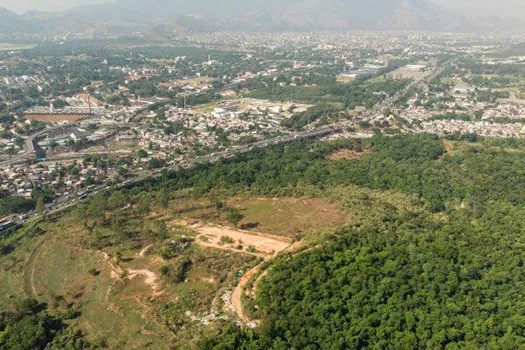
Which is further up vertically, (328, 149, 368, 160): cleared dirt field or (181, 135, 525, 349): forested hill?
(181, 135, 525, 349): forested hill

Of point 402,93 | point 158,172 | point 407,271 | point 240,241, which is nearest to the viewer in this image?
point 407,271

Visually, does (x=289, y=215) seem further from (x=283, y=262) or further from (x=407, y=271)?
(x=407, y=271)

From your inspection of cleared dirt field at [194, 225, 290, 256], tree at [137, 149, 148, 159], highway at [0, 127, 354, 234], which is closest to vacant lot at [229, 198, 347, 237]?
cleared dirt field at [194, 225, 290, 256]

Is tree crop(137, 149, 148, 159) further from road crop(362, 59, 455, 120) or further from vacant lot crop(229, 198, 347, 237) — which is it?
road crop(362, 59, 455, 120)

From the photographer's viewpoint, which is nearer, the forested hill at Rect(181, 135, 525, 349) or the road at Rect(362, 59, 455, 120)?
the forested hill at Rect(181, 135, 525, 349)

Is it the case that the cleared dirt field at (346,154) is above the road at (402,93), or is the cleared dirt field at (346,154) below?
below

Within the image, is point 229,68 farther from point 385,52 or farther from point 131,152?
point 131,152

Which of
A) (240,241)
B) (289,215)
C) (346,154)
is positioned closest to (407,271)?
(240,241)

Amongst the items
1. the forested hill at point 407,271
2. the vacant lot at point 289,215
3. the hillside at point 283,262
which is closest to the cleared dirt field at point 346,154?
the hillside at point 283,262

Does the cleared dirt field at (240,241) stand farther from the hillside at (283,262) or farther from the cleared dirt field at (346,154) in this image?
the cleared dirt field at (346,154)

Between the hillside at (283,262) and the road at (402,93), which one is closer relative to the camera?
the hillside at (283,262)

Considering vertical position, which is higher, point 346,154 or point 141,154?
point 346,154
